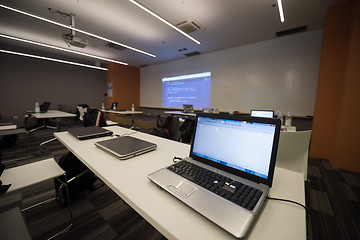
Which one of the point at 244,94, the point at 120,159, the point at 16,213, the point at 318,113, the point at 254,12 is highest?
the point at 254,12

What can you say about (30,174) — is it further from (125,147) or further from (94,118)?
(94,118)

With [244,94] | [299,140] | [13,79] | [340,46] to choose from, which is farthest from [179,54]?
[13,79]

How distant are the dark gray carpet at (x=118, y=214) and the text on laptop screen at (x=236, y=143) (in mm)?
1093

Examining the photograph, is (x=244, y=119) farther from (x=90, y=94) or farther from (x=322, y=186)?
(x=90, y=94)

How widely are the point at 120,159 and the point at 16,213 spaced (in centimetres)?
65

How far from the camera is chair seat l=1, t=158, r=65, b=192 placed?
102cm

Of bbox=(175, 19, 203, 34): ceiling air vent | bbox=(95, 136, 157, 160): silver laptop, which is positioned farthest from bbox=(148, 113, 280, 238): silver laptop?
bbox=(175, 19, 203, 34): ceiling air vent

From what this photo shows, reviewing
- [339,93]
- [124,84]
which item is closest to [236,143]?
[339,93]

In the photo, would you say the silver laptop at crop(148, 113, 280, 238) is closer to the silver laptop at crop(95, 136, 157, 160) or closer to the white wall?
the silver laptop at crop(95, 136, 157, 160)

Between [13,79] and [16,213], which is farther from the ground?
[13,79]

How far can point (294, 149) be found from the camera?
1348 mm

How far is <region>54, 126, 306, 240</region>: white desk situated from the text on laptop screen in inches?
5.0

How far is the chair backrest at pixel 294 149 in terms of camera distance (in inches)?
50.1

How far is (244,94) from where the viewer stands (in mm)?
4703
